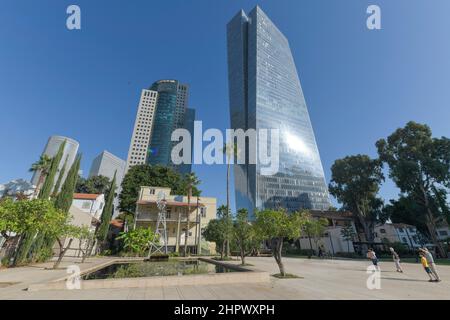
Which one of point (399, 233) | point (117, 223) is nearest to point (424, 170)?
point (399, 233)

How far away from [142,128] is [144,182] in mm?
108168

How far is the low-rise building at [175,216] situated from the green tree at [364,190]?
31.2 m

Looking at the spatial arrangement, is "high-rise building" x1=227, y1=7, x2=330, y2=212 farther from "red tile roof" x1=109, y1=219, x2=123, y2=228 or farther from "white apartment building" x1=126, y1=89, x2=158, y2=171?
"red tile roof" x1=109, y1=219, x2=123, y2=228

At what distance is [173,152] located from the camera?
139 m

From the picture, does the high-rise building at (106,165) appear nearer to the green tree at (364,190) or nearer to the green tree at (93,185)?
the green tree at (93,185)

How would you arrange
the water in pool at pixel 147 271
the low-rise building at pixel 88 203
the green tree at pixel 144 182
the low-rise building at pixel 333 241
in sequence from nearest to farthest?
the water in pool at pixel 147 271, the low-rise building at pixel 88 203, the green tree at pixel 144 182, the low-rise building at pixel 333 241

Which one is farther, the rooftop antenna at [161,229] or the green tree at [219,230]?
the rooftop antenna at [161,229]

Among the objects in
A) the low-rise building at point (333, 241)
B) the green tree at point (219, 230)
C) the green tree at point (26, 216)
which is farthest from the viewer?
the low-rise building at point (333, 241)

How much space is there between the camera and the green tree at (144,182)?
138 feet

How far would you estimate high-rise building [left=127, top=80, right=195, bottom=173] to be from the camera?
135 meters

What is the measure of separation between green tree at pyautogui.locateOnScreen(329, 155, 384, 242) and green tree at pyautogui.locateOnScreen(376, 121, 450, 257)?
33.6ft

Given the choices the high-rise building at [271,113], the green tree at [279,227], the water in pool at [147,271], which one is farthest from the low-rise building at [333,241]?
the high-rise building at [271,113]

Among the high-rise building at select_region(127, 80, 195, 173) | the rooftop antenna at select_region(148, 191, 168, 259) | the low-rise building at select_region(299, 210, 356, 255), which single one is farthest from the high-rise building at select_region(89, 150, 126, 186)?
the low-rise building at select_region(299, 210, 356, 255)

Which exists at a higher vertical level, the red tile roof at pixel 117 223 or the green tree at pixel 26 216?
the red tile roof at pixel 117 223
